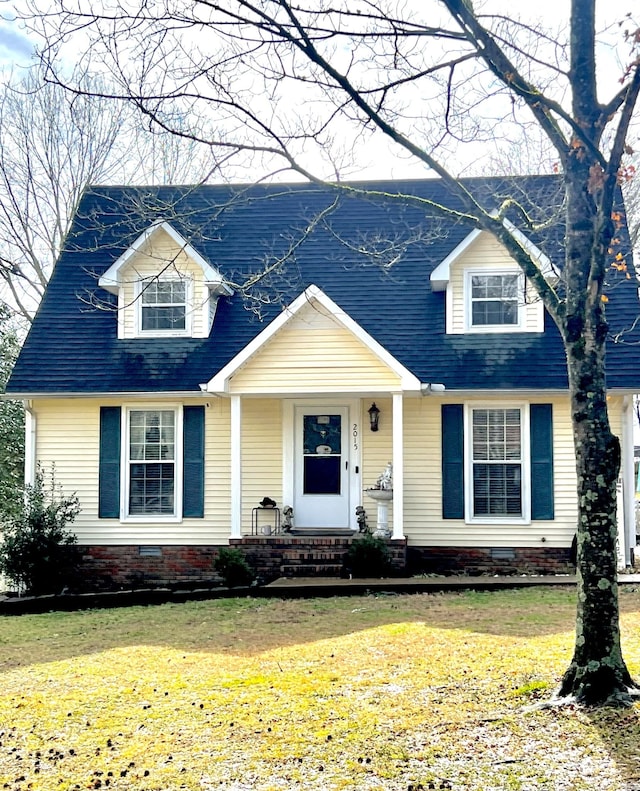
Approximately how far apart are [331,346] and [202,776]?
8.74 meters

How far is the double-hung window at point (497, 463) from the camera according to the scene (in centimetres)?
1380

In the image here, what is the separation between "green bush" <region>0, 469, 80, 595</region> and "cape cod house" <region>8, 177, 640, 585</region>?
0.36m

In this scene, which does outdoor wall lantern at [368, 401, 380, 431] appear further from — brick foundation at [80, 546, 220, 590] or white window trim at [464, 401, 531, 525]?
brick foundation at [80, 546, 220, 590]

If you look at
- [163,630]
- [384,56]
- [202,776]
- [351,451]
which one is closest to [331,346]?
[351,451]

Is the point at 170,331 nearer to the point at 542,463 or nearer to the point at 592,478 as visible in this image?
the point at 542,463

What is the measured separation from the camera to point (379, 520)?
13.6 meters

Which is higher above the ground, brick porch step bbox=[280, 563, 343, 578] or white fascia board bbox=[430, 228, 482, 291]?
white fascia board bbox=[430, 228, 482, 291]

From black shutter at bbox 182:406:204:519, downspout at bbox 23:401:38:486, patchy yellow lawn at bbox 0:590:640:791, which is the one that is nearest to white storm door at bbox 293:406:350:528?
black shutter at bbox 182:406:204:519

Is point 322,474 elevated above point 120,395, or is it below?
below

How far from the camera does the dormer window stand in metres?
15.1

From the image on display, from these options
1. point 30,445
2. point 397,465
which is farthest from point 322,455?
point 30,445

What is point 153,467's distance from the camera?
47.6ft

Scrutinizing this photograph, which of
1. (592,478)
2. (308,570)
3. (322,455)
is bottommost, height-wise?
(308,570)

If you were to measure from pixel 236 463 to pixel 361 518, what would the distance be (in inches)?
88.9
